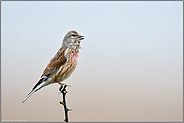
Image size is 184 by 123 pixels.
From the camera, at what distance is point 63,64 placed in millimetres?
3984

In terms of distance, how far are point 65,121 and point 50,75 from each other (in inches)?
53.1

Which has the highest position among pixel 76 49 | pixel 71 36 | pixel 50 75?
pixel 71 36

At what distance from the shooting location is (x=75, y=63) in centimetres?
402

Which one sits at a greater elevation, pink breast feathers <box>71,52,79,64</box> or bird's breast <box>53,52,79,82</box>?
pink breast feathers <box>71,52,79,64</box>

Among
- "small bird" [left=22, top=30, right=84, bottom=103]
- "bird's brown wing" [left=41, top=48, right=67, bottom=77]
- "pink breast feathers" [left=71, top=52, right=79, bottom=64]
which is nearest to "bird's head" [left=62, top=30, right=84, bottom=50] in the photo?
"small bird" [left=22, top=30, right=84, bottom=103]

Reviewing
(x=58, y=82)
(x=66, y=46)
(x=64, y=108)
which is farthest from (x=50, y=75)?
(x=64, y=108)

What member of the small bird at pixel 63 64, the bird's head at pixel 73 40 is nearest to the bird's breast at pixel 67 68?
the small bird at pixel 63 64

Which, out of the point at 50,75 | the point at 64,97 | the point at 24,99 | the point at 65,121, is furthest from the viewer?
the point at 50,75

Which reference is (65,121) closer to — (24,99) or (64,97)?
(64,97)

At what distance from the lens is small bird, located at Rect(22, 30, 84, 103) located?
3.95 metres

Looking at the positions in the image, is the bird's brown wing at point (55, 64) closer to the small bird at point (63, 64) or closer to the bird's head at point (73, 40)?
the small bird at point (63, 64)

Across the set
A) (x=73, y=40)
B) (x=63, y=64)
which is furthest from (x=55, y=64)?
(x=73, y=40)

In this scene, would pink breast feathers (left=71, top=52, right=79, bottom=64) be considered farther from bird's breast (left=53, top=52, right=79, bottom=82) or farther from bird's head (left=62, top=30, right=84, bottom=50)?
bird's head (left=62, top=30, right=84, bottom=50)

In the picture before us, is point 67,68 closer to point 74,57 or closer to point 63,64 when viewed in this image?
point 63,64
